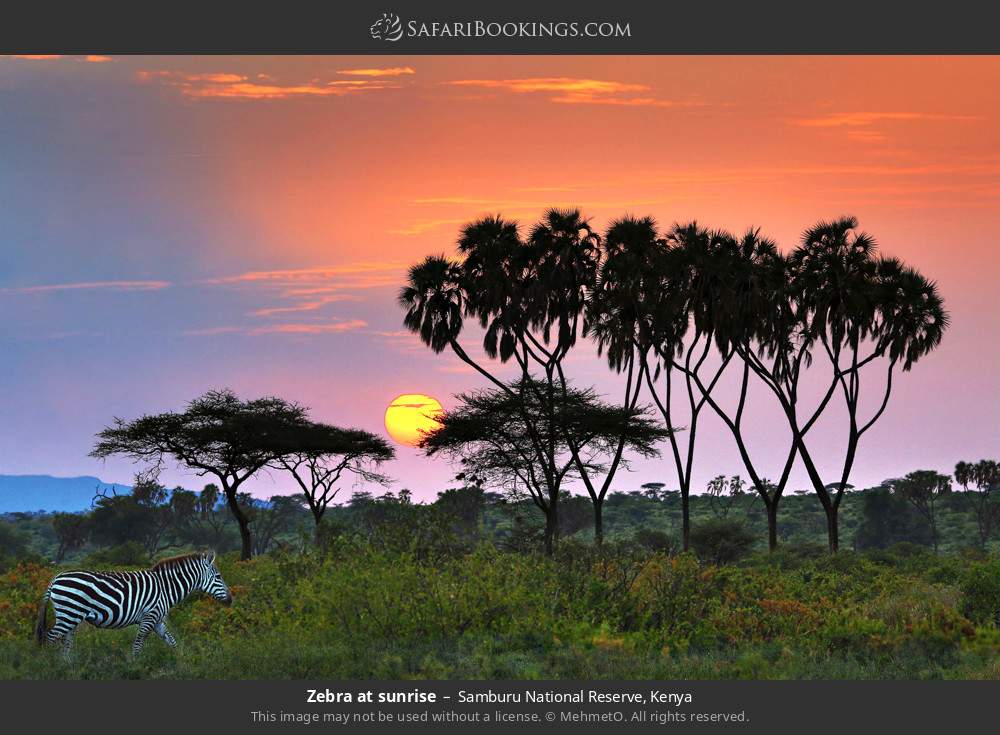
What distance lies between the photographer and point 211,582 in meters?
20.6

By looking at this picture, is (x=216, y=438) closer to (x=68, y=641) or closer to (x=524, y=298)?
(x=524, y=298)

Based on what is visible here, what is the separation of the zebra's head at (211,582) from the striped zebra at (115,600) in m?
0.56

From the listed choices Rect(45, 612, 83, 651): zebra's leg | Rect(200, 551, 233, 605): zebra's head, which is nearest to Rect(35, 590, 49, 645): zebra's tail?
Rect(45, 612, 83, 651): zebra's leg

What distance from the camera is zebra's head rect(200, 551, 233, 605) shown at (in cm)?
2044

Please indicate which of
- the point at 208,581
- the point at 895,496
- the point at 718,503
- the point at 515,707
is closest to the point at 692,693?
the point at 515,707

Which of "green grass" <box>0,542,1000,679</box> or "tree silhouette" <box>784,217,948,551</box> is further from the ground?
"tree silhouette" <box>784,217,948,551</box>

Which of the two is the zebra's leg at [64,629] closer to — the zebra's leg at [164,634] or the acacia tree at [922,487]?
the zebra's leg at [164,634]

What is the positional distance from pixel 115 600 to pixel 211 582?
2.35 metres

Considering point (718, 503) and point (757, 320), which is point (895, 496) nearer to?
point (718, 503)

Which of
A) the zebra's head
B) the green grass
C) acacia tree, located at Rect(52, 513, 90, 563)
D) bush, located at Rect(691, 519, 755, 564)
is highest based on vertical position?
acacia tree, located at Rect(52, 513, 90, 563)

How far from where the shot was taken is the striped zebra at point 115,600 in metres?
18.2

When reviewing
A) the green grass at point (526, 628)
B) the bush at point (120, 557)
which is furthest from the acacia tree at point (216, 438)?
the green grass at point (526, 628)

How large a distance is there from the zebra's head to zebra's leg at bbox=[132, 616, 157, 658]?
4.82ft

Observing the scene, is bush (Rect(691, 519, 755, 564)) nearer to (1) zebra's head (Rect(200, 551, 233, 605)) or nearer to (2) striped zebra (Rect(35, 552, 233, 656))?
(1) zebra's head (Rect(200, 551, 233, 605))
